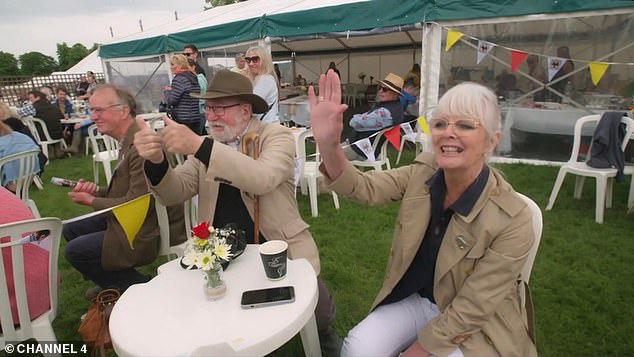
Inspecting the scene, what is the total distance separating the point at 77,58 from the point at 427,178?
198 feet

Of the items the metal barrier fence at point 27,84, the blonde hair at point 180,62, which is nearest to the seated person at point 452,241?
the blonde hair at point 180,62

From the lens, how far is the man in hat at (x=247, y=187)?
1.72 metres

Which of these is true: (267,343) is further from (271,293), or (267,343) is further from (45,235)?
(45,235)

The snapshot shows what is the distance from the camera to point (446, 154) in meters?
1.40

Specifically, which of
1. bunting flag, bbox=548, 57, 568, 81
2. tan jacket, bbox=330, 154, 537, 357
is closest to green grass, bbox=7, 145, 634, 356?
tan jacket, bbox=330, 154, 537, 357

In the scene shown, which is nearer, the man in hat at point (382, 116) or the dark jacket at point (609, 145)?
the dark jacket at point (609, 145)

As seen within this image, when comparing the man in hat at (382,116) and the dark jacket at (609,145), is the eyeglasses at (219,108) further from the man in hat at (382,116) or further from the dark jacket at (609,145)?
the dark jacket at (609,145)

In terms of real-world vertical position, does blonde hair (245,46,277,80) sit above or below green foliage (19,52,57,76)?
below

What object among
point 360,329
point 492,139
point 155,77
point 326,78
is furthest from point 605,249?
point 155,77

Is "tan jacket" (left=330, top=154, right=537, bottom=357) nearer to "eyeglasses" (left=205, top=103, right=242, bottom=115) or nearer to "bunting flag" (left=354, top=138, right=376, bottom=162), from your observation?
"eyeglasses" (left=205, top=103, right=242, bottom=115)

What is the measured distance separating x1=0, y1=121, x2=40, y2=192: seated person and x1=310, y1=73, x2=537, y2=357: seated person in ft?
11.3

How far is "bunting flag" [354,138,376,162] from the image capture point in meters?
4.17

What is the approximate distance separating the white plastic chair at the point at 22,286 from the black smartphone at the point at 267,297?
1.00 metres

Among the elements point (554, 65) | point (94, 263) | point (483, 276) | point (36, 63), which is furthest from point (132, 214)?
point (36, 63)
